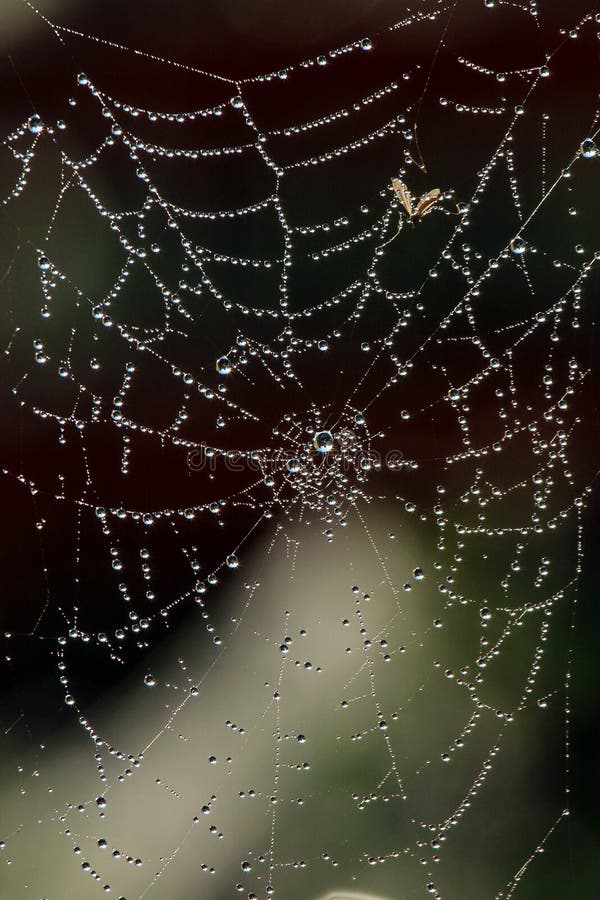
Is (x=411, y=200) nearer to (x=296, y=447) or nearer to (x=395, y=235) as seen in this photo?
(x=395, y=235)

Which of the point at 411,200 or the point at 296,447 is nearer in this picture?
the point at 411,200

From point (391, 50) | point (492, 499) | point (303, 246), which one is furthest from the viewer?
point (492, 499)

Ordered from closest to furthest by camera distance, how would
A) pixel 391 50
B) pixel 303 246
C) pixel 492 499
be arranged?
pixel 391 50, pixel 303 246, pixel 492 499

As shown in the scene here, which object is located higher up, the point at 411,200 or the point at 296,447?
the point at 411,200

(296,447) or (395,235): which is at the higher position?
(395,235)

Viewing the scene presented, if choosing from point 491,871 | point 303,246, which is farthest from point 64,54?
point 491,871

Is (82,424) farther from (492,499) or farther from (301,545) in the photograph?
(492,499)

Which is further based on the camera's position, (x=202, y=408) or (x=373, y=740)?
(x=373, y=740)

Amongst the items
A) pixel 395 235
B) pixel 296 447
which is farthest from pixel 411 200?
pixel 296 447
